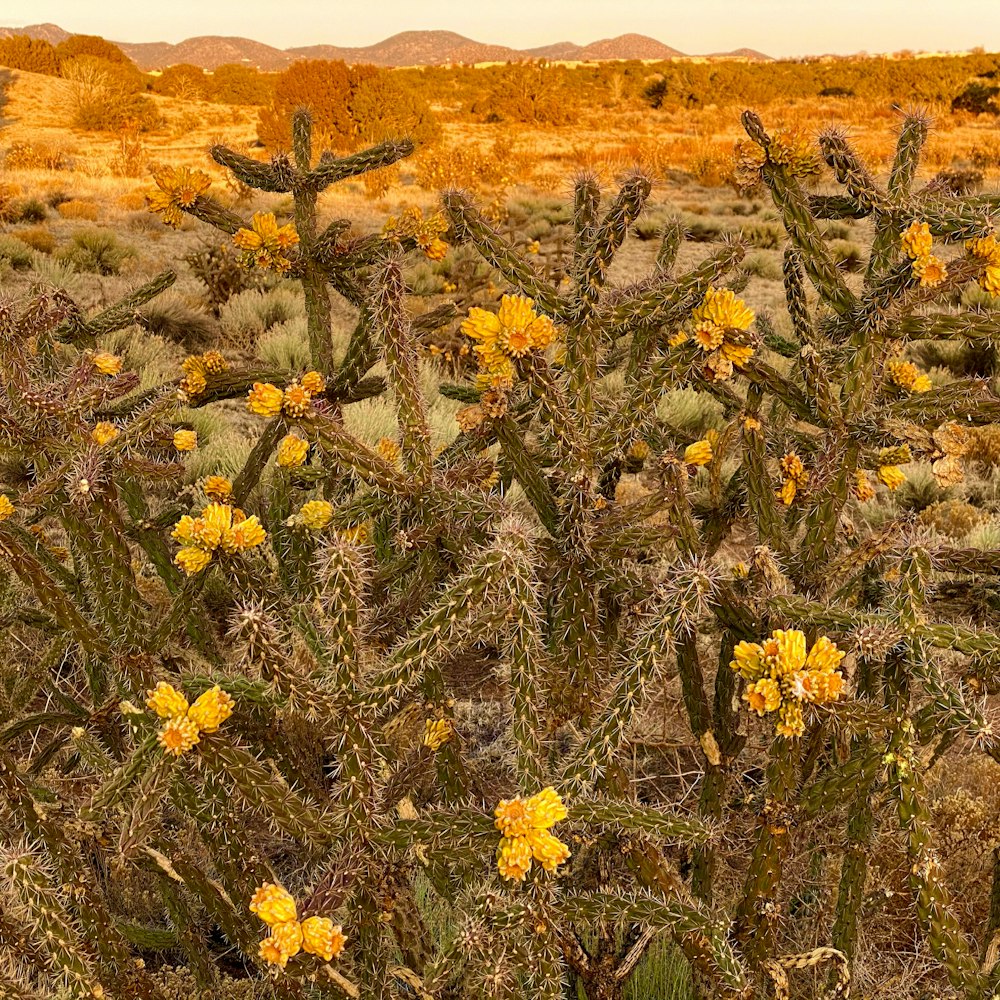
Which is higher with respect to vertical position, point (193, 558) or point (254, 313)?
point (193, 558)

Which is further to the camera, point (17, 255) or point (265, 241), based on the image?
point (17, 255)

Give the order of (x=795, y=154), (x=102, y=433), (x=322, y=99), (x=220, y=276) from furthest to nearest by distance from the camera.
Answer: (x=322, y=99) < (x=220, y=276) < (x=102, y=433) < (x=795, y=154)

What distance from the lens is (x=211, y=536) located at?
1965 millimetres

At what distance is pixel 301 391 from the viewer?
1.93 metres

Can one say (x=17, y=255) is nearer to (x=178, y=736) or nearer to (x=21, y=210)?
(x=21, y=210)

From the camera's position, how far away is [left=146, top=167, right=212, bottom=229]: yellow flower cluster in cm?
307

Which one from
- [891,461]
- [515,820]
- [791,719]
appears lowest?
[515,820]

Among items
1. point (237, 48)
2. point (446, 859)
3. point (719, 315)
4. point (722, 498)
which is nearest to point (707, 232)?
point (722, 498)

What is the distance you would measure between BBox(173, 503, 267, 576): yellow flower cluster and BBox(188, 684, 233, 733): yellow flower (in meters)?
0.56

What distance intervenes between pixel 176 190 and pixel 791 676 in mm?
2707

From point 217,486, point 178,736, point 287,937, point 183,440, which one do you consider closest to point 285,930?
point 287,937

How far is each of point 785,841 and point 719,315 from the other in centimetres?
126

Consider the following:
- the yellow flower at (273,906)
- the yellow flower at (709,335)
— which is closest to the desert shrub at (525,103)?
the yellow flower at (709,335)

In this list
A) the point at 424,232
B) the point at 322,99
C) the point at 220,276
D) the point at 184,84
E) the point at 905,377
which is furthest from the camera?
the point at 184,84
